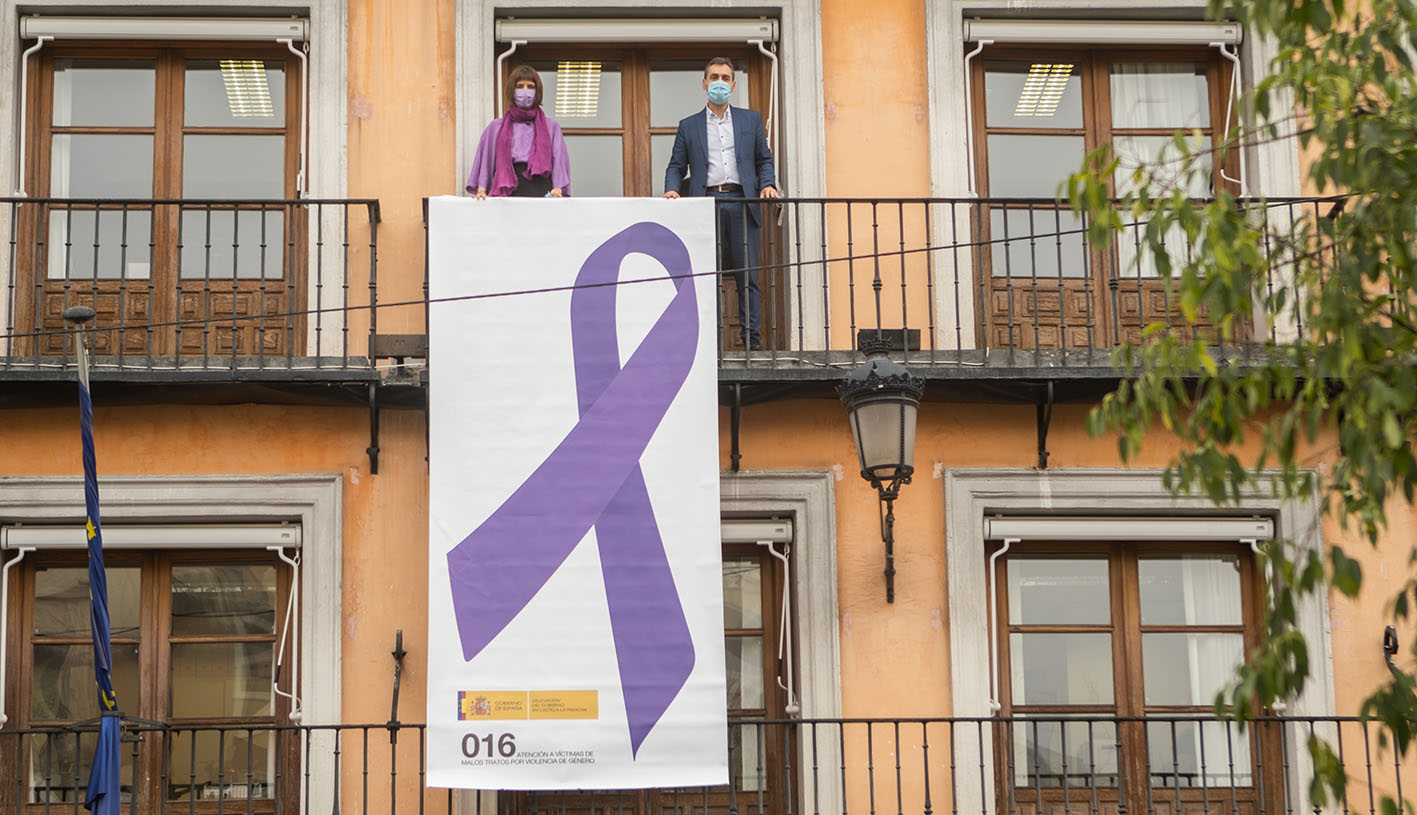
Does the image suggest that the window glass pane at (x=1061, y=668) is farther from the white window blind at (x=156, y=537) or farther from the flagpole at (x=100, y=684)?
the flagpole at (x=100, y=684)

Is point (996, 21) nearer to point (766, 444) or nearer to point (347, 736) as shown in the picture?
point (766, 444)

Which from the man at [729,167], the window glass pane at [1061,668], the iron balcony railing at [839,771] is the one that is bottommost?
the iron balcony railing at [839,771]

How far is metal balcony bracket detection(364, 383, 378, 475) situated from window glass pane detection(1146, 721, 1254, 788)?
13.2 ft

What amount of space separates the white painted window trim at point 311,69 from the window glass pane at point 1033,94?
3.38 m

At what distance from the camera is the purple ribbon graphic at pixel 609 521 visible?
9.41m

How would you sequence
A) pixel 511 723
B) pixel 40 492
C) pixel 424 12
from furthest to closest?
pixel 424 12 → pixel 40 492 → pixel 511 723

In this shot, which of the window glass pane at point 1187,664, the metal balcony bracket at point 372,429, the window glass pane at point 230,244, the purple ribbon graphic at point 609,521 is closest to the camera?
the purple ribbon graphic at point 609,521

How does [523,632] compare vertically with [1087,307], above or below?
below

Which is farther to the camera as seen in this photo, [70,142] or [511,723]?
[70,142]

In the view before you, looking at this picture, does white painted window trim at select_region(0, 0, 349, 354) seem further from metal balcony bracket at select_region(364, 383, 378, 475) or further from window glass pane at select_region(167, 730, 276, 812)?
window glass pane at select_region(167, 730, 276, 812)

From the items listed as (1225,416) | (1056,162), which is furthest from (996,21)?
(1225,416)

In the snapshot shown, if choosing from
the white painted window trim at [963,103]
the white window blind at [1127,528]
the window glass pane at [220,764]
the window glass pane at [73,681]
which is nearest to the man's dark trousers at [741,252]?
the white painted window trim at [963,103]

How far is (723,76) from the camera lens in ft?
34.1

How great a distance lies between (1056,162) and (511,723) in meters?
4.23
